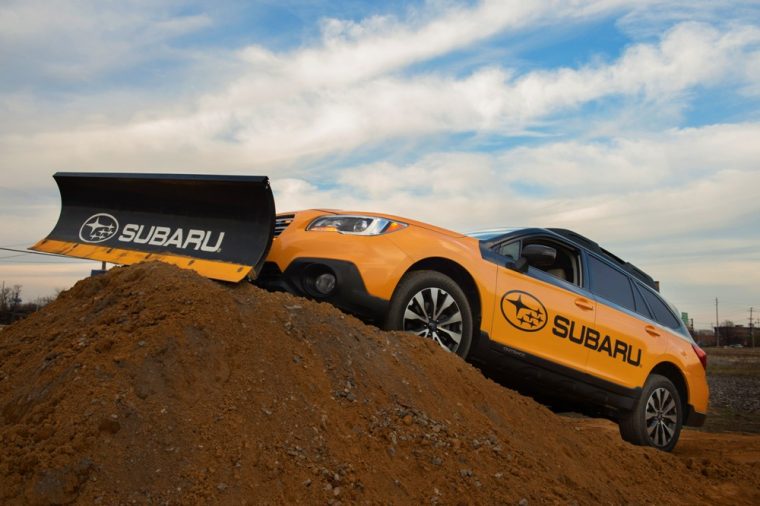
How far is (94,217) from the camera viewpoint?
6.23 m

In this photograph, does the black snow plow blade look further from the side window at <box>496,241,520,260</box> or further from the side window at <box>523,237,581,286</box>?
the side window at <box>523,237,581,286</box>

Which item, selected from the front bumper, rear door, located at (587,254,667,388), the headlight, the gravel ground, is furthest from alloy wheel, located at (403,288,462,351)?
the gravel ground

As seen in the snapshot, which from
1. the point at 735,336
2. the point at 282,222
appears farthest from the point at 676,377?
the point at 735,336

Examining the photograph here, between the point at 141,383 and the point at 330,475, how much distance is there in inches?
41.9

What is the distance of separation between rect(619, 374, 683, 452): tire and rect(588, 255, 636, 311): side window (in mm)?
892

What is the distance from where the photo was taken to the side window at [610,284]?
23.1 ft

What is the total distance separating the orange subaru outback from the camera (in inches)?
211

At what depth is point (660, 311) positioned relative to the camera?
26.1ft

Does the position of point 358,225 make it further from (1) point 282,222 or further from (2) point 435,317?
(2) point 435,317

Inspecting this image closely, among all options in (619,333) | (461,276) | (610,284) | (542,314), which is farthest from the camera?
(610,284)

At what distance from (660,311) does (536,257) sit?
104 inches

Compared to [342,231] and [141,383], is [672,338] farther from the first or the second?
[141,383]

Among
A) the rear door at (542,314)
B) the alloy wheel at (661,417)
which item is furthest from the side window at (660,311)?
the rear door at (542,314)

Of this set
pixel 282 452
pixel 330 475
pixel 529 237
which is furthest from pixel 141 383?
pixel 529 237
